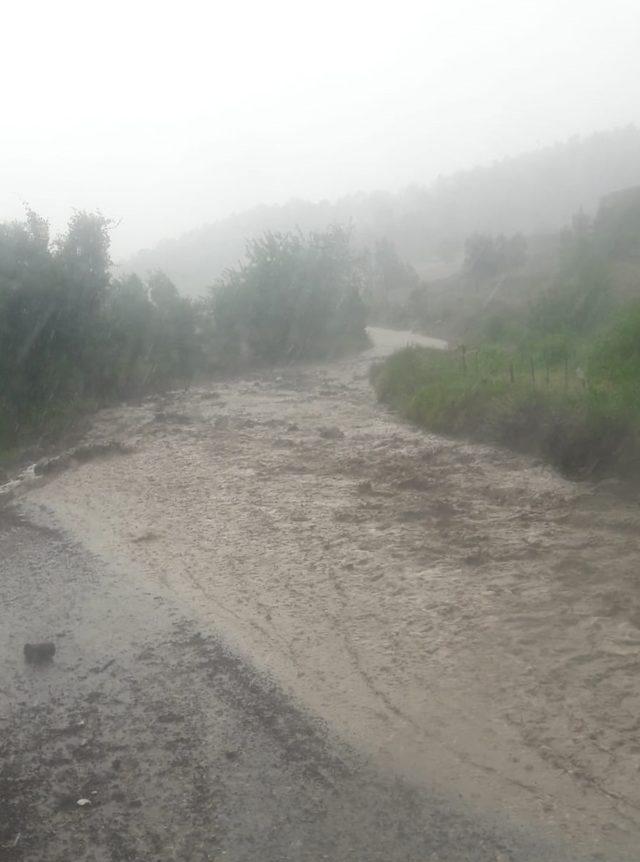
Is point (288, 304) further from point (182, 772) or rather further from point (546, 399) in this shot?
point (182, 772)

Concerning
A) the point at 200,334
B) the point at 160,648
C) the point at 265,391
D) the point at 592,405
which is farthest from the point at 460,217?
the point at 160,648

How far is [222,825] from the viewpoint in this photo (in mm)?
5801

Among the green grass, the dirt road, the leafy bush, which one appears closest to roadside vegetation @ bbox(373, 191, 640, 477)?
the green grass

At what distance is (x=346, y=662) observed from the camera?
26.8ft

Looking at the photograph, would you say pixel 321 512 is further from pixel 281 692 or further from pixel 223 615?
pixel 281 692

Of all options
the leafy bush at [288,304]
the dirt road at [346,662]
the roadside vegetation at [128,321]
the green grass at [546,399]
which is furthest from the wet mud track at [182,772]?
the leafy bush at [288,304]

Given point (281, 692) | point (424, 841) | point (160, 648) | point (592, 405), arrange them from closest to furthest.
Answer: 1. point (424, 841)
2. point (281, 692)
3. point (160, 648)
4. point (592, 405)

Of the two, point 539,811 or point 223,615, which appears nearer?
point 539,811

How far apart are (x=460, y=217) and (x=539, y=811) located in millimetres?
104637

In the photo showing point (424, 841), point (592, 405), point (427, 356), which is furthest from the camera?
point (427, 356)

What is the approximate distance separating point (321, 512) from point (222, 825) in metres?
7.39

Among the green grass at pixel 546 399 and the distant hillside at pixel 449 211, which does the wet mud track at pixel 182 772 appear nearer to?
the green grass at pixel 546 399

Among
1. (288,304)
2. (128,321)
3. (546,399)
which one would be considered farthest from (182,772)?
(288,304)

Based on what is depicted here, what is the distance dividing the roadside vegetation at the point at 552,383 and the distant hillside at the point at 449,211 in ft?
137
